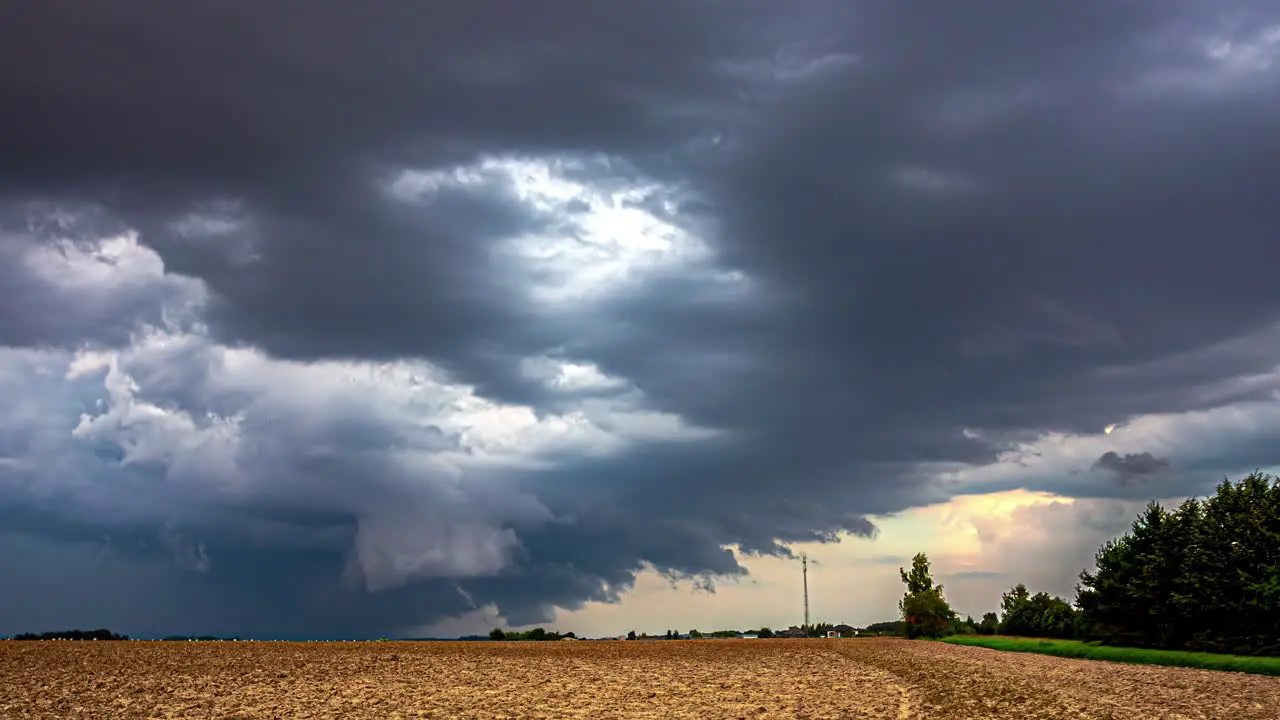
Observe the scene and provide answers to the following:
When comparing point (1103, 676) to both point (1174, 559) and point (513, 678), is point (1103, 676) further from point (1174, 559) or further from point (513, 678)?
point (513, 678)

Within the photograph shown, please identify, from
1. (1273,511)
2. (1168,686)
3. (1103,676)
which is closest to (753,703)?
(1168,686)

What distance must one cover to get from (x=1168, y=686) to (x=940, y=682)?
12.5m

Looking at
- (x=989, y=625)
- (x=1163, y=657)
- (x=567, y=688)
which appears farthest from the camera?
(x=989, y=625)

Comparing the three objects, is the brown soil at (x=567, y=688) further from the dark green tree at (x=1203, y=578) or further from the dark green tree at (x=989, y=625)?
the dark green tree at (x=989, y=625)

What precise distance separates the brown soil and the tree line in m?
8.15

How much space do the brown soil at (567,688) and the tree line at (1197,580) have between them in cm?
815

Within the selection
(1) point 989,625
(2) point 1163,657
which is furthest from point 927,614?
(2) point 1163,657

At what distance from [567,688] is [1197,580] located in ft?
170

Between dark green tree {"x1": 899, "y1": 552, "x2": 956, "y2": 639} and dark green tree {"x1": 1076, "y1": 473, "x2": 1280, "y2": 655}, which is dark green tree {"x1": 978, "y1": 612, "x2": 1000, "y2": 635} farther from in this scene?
dark green tree {"x1": 1076, "y1": 473, "x2": 1280, "y2": 655}

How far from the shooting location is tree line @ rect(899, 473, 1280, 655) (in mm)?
69188

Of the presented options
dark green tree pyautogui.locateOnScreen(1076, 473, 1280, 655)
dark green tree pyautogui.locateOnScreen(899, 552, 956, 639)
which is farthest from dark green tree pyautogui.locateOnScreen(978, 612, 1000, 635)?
dark green tree pyautogui.locateOnScreen(1076, 473, 1280, 655)

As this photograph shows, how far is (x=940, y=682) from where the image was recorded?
58.7 m

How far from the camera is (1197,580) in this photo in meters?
74.1

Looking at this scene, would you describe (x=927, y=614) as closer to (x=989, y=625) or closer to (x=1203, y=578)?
(x=989, y=625)
